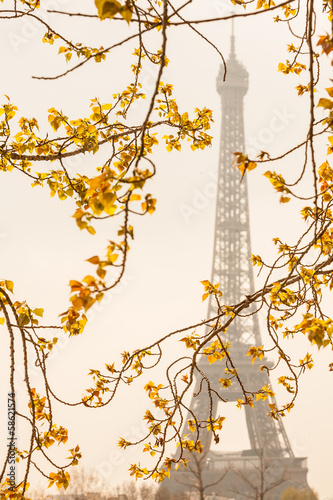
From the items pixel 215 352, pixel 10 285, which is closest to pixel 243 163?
pixel 10 285

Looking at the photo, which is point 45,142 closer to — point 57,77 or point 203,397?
point 57,77

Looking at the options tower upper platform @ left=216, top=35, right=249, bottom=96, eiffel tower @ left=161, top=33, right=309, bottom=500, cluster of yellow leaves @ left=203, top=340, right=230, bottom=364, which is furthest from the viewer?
tower upper platform @ left=216, top=35, right=249, bottom=96

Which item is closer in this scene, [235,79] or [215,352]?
[215,352]

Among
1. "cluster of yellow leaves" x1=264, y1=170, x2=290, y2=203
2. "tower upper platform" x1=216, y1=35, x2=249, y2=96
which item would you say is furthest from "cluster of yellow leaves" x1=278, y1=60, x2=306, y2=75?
"tower upper platform" x1=216, y1=35, x2=249, y2=96

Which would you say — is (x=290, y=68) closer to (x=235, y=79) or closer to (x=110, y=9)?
(x=110, y=9)

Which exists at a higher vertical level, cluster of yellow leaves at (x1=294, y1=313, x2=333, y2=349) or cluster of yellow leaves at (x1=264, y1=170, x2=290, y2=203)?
cluster of yellow leaves at (x1=264, y1=170, x2=290, y2=203)

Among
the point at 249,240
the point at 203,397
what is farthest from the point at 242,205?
the point at 203,397

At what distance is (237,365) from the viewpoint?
3812 cm

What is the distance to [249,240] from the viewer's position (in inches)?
1805

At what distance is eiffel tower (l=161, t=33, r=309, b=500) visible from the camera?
1452 inches

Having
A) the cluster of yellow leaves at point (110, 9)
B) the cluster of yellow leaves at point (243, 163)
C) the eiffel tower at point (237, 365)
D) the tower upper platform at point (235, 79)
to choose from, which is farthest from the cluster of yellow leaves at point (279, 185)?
the tower upper platform at point (235, 79)

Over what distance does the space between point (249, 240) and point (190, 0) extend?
4398 centimetres

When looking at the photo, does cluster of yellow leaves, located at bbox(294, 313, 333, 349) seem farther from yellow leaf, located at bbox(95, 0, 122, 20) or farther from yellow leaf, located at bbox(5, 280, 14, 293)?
yellow leaf, located at bbox(5, 280, 14, 293)

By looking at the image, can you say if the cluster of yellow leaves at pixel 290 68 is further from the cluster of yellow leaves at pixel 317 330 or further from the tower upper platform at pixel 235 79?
the tower upper platform at pixel 235 79
